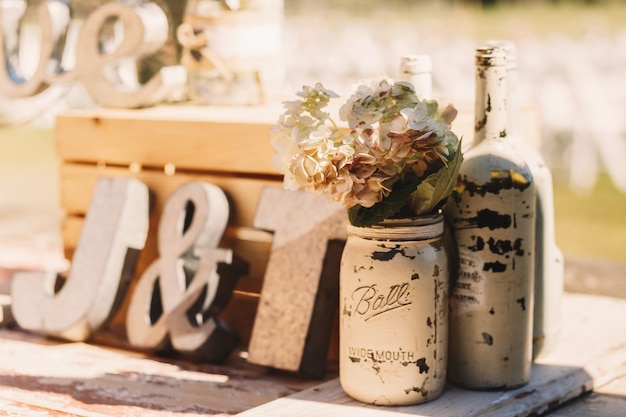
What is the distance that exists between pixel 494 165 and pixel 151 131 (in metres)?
0.96

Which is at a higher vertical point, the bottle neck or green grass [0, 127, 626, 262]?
the bottle neck

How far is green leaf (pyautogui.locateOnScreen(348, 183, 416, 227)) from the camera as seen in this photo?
1.72 m

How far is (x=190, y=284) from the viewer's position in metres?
2.22

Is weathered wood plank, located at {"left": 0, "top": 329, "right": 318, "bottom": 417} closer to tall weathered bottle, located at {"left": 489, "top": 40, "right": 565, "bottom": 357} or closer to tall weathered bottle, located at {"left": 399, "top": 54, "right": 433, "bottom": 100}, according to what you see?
tall weathered bottle, located at {"left": 489, "top": 40, "right": 565, "bottom": 357}

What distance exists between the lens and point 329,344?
7.05 feet

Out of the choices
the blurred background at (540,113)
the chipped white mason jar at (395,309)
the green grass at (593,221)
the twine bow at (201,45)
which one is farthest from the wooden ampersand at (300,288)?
the green grass at (593,221)

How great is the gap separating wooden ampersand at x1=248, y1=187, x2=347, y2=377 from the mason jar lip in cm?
34

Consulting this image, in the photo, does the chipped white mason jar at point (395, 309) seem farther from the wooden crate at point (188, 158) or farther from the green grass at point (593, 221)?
the green grass at point (593, 221)

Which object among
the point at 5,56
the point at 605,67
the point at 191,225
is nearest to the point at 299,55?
the point at 605,67

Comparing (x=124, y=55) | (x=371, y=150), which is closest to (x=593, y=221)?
(x=124, y=55)

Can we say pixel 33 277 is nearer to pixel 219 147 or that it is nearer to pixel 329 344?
pixel 219 147

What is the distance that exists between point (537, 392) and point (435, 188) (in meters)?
0.44

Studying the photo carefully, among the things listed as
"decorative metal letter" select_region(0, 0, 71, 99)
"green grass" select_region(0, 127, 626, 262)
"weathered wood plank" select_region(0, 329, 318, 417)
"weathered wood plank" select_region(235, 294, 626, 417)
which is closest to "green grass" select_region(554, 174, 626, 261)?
"green grass" select_region(0, 127, 626, 262)

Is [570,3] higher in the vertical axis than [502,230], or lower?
higher
